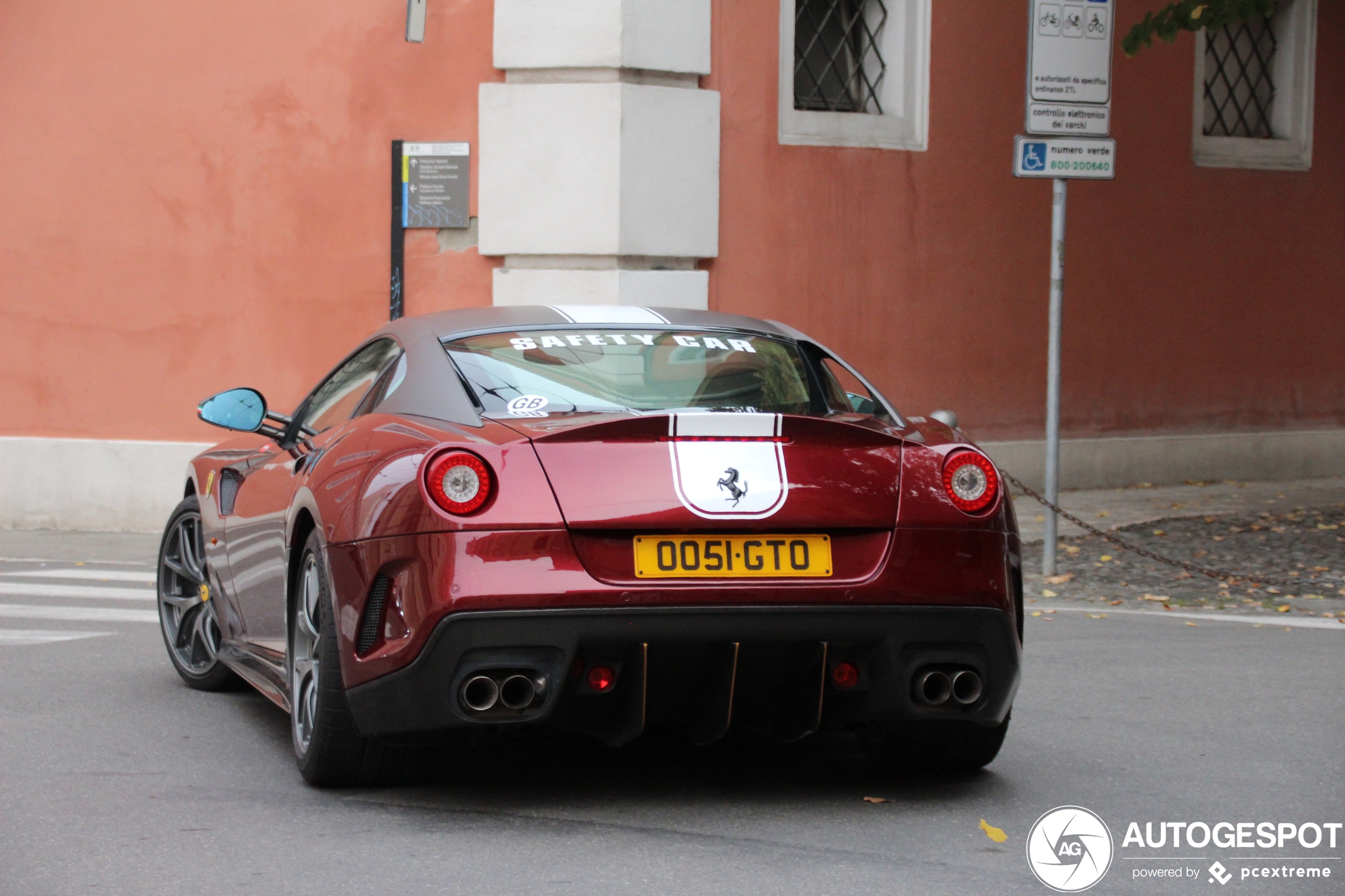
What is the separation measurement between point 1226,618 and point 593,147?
5855 millimetres

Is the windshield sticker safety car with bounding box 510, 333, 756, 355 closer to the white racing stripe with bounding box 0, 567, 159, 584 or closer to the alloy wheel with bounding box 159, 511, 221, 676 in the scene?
the alloy wheel with bounding box 159, 511, 221, 676

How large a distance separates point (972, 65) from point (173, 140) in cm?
625

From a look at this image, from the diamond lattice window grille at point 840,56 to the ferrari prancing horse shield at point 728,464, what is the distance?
968cm

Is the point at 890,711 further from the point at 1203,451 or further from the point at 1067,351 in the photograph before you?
the point at 1203,451

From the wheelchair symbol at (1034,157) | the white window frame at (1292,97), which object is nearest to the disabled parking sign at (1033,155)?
the wheelchair symbol at (1034,157)

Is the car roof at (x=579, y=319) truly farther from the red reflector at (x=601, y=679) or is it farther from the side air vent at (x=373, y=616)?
the red reflector at (x=601, y=679)

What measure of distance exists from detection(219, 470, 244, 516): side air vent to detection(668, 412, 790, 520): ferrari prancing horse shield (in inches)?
88.3

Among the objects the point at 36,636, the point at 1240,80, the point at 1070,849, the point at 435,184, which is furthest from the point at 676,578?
the point at 1240,80

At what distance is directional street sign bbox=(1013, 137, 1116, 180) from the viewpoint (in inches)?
388

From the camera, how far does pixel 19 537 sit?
41.6 ft

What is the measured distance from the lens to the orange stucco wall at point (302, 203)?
13.0 m

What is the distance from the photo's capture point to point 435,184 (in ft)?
42.5

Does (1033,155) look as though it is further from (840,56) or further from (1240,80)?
(1240,80)

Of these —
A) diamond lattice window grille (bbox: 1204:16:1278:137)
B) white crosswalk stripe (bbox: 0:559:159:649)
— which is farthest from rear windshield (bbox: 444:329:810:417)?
diamond lattice window grille (bbox: 1204:16:1278:137)
